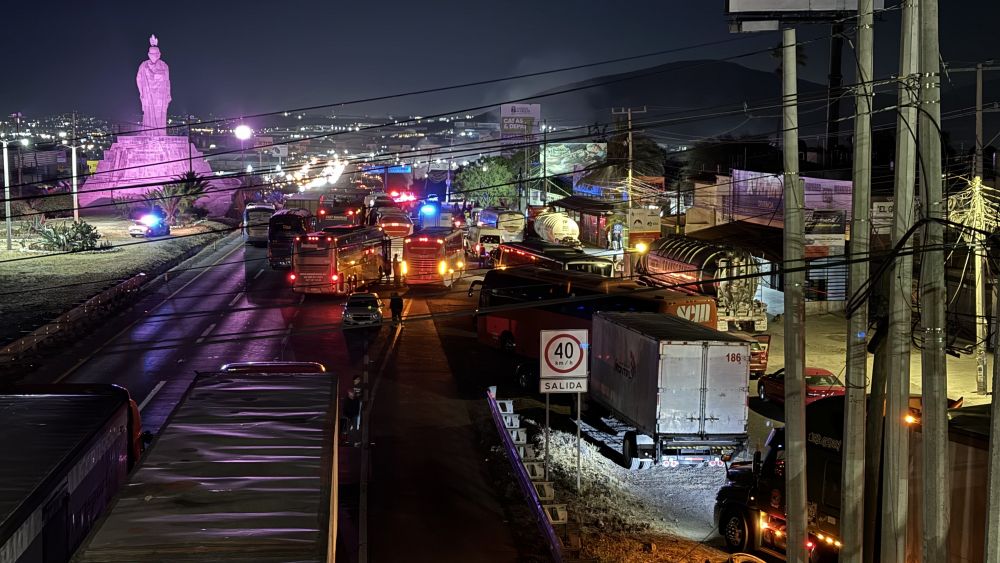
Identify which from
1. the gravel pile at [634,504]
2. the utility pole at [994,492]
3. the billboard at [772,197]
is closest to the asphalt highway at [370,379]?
the gravel pile at [634,504]

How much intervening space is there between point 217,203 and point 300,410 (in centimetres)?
8078

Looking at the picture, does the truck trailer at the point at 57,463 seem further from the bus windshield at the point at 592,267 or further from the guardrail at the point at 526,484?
the bus windshield at the point at 592,267

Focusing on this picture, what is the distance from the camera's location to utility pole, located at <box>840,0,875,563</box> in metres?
10.6

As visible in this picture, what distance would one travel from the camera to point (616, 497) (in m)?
17.8

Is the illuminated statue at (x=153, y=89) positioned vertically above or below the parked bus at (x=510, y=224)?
above

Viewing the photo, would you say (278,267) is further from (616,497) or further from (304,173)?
(304,173)

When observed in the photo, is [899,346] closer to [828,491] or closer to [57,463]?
[828,491]

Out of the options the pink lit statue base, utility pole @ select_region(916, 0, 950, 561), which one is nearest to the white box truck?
utility pole @ select_region(916, 0, 950, 561)

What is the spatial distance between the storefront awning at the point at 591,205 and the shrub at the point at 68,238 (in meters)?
29.5

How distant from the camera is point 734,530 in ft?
50.7

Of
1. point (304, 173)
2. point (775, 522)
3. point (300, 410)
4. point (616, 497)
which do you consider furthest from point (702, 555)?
point (304, 173)

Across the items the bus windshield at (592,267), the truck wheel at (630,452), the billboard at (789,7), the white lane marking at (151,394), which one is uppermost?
the billboard at (789,7)

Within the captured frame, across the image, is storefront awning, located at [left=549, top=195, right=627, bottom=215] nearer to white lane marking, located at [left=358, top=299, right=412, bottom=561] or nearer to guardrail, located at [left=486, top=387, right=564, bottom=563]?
white lane marking, located at [left=358, top=299, right=412, bottom=561]

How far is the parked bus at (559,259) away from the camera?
123 ft
